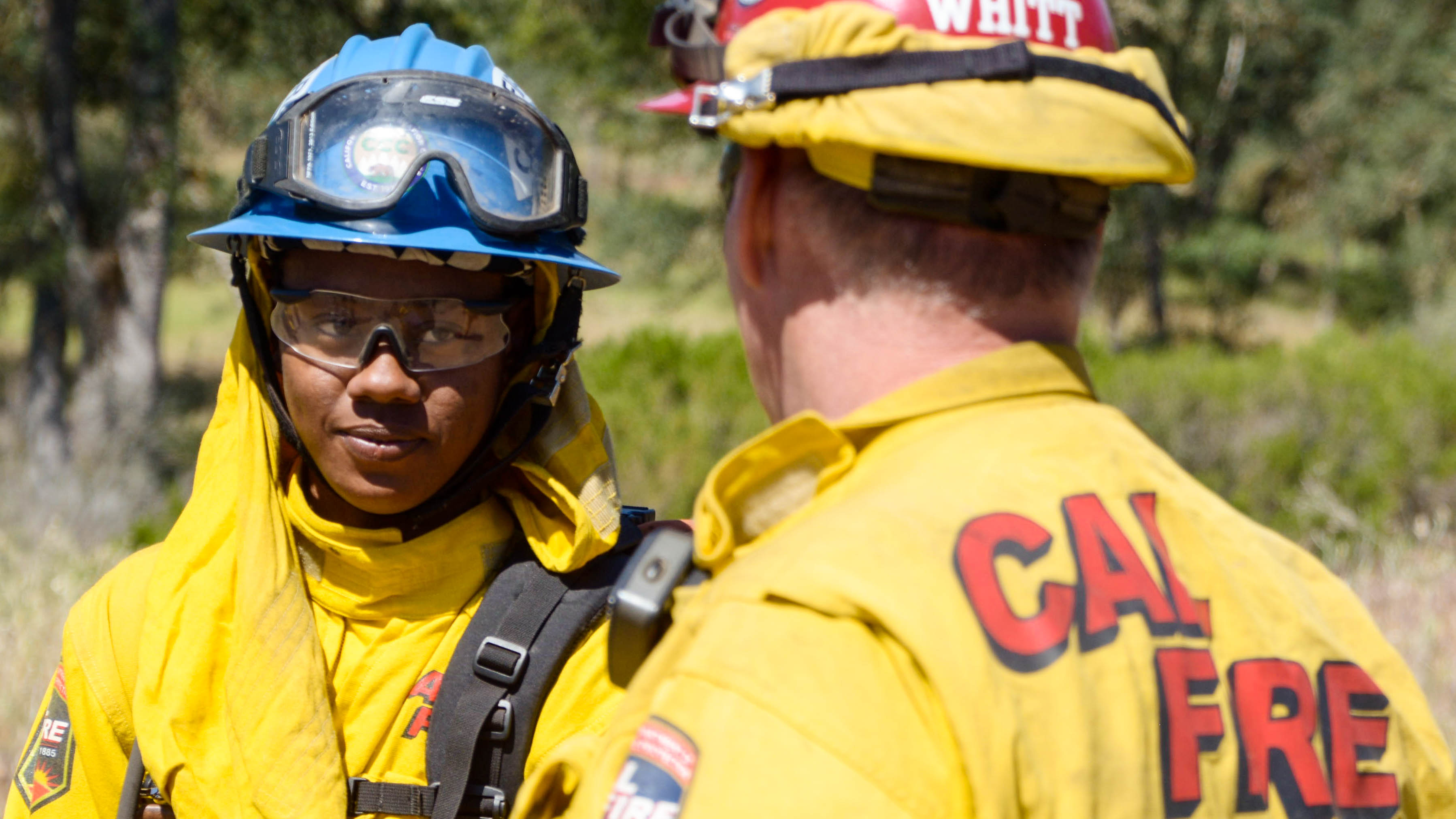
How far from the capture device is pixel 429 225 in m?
2.03

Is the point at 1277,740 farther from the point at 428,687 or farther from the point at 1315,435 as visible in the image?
the point at 1315,435

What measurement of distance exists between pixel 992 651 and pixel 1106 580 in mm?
151

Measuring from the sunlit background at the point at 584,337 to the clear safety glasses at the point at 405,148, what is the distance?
78 cm

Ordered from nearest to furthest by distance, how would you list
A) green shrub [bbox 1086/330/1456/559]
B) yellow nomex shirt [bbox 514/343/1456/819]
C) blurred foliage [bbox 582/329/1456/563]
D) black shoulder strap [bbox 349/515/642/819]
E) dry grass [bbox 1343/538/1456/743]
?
yellow nomex shirt [bbox 514/343/1456/819]
black shoulder strap [bbox 349/515/642/819]
dry grass [bbox 1343/538/1456/743]
blurred foliage [bbox 582/329/1456/563]
green shrub [bbox 1086/330/1456/559]

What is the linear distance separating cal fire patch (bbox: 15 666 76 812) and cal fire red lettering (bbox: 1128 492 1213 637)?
1818 mm

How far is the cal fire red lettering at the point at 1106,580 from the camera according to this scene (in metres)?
1.08

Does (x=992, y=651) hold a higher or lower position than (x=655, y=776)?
higher

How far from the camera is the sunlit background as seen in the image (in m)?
6.88

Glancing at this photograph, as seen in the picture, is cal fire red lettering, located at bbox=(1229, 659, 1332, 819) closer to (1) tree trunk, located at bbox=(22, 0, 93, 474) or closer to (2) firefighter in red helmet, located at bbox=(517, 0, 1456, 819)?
(2) firefighter in red helmet, located at bbox=(517, 0, 1456, 819)

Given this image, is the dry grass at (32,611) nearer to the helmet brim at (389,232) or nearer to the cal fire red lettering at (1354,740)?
the helmet brim at (389,232)

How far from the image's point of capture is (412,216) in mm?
2029

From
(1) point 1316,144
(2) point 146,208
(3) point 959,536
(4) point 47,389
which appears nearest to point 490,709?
(3) point 959,536

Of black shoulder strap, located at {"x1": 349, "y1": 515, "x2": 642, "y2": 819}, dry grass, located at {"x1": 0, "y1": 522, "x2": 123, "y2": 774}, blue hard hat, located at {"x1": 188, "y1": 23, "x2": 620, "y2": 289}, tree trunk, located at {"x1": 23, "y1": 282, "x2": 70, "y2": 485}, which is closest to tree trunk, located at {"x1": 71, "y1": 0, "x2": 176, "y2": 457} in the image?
tree trunk, located at {"x1": 23, "y1": 282, "x2": 70, "y2": 485}

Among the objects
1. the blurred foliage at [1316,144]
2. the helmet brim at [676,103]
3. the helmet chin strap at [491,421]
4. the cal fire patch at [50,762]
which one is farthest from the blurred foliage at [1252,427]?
the blurred foliage at [1316,144]
